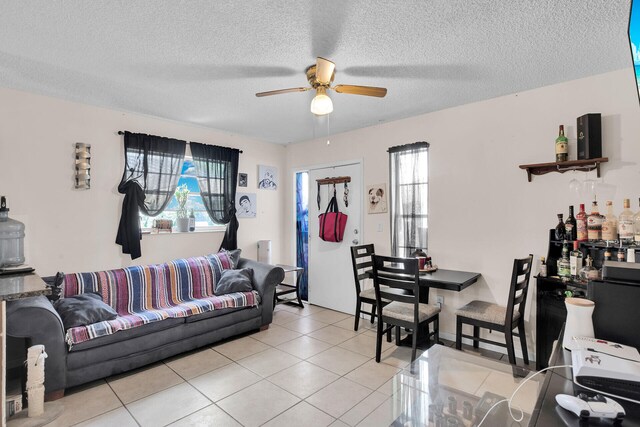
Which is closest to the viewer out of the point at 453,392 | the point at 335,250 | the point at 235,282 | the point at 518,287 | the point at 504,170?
the point at 453,392

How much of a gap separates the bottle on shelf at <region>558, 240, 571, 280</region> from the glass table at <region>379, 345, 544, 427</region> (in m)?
1.03

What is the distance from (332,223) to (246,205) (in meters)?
1.31

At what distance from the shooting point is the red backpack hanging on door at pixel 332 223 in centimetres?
436

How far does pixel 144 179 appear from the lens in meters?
3.62

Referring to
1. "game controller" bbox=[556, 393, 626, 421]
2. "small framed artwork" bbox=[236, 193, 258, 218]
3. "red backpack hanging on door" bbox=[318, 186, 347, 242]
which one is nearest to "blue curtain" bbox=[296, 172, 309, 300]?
"red backpack hanging on door" bbox=[318, 186, 347, 242]

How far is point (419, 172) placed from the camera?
12.2 feet

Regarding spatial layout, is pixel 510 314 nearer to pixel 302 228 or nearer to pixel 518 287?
pixel 518 287

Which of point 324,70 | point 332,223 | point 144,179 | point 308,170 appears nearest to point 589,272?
point 324,70

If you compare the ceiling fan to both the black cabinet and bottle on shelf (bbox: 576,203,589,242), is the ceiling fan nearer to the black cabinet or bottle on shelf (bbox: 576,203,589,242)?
bottle on shelf (bbox: 576,203,589,242)

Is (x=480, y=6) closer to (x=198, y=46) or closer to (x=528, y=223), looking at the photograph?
(x=198, y=46)

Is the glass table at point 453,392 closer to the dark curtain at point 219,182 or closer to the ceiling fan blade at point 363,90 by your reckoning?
the ceiling fan blade at point 363,90

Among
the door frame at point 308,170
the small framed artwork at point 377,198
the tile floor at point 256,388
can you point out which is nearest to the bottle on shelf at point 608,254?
the tile floor at point 256,388

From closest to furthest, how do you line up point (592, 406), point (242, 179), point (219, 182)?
point (592, 406) < point (219, 182) < point (242, 179)

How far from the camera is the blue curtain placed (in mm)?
4980
